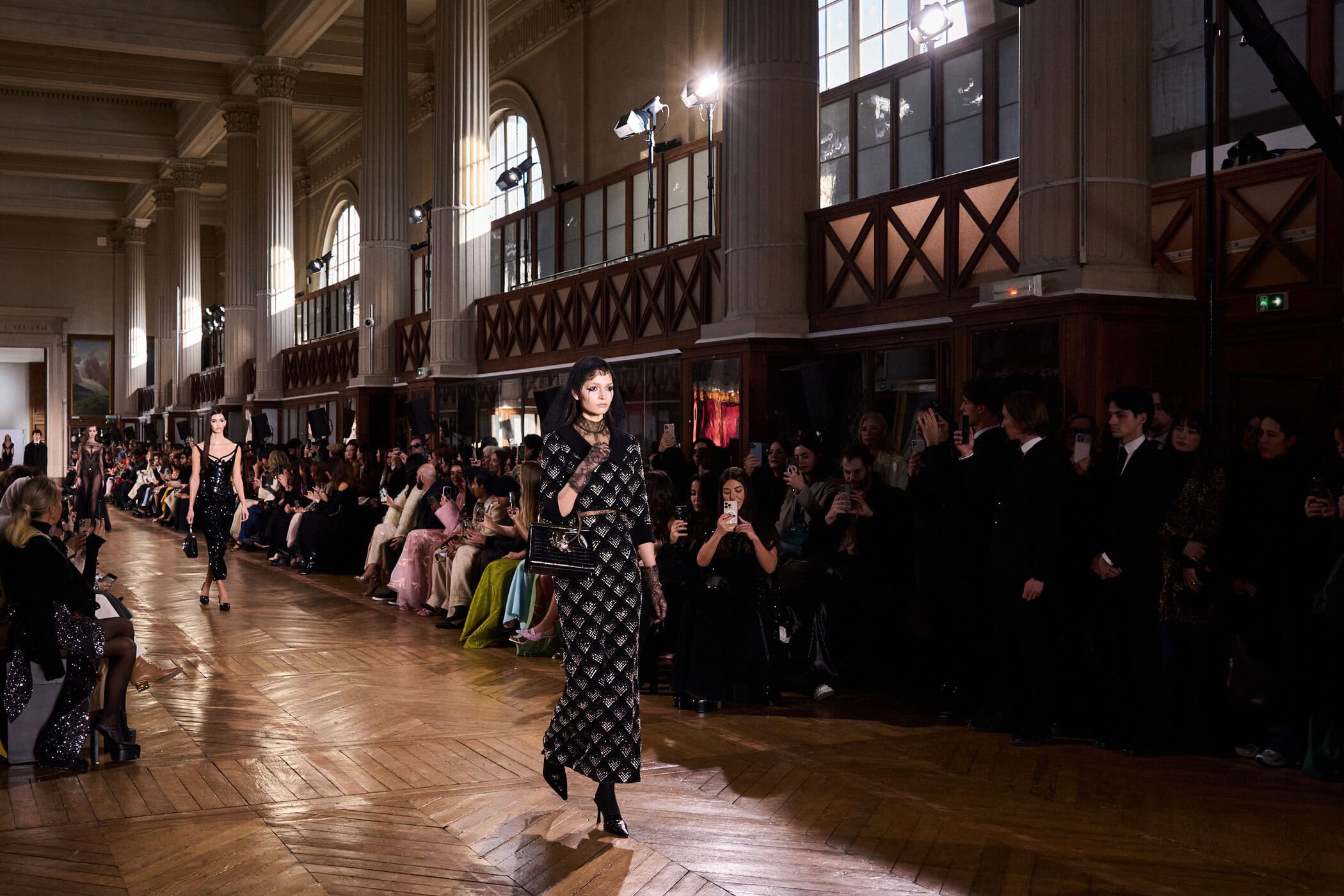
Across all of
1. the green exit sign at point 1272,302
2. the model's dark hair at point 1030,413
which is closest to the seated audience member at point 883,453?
the model's dark hair at point 1030,413

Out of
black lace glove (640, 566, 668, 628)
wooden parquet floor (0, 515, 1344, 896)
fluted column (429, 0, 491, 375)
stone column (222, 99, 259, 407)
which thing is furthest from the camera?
stone column (222, 99, 259, 407)

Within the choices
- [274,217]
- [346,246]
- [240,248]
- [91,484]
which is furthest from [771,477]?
[346,246]

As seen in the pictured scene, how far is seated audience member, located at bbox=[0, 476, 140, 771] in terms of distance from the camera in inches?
199

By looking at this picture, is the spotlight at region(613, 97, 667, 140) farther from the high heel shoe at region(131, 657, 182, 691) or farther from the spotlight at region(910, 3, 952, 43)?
A: the high heel shoe at region(131, 657, 182, 691)

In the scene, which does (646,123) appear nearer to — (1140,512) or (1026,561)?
(1026,561)

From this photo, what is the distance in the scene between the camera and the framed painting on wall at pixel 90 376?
4088 cm

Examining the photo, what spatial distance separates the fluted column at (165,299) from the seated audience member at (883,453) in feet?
101

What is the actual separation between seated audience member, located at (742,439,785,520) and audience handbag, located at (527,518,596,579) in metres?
3.62

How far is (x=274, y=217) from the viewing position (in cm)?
2467

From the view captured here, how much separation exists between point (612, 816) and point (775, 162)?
6960 millimetres

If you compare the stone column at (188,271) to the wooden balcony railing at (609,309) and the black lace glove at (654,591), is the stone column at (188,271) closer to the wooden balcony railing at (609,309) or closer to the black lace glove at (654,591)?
the wooden balcony railing at (609,309)

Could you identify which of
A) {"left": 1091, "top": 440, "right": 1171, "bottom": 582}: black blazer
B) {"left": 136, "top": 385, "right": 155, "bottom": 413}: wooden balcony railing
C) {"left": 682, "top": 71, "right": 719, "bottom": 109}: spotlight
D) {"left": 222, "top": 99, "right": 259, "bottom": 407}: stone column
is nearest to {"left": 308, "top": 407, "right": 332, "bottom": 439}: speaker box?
{"left": 682, "top": 71, "right": 719, "bottom": 109}: spotlight

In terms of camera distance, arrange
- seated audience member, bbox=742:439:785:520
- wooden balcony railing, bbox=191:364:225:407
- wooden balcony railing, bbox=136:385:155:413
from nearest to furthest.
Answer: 1. seated audience member, bbox=742:439:785:520
2. wooden balcony railing, bbox=191:364:225:407
3. wooden balcony railing, bbox=136:385:155:413

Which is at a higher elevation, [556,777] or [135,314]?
[135,314]
